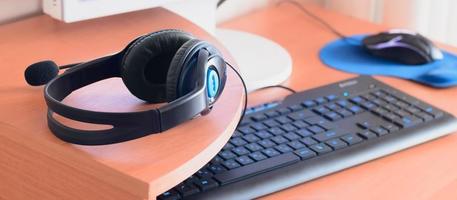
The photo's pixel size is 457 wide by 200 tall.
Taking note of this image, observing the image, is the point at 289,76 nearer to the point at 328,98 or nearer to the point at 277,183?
the point at 328,98

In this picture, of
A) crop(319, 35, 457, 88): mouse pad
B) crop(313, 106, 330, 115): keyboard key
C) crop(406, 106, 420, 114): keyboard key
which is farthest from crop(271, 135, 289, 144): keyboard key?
crop(319, 35, 457, 88): mouse pad

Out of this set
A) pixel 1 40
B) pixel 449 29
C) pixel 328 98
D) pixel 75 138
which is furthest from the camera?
pixel 449 29

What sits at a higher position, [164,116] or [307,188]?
[164,116]

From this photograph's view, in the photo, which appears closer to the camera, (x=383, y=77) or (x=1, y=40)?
(x=1, y=40)

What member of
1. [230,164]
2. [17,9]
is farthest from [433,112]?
[17,9]

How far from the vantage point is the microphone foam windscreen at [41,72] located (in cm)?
80

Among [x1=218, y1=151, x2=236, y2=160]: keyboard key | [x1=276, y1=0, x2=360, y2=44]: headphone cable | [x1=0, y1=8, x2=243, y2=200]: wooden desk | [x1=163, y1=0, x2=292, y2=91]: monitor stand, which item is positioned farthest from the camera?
[x1=276, y1=0, x2=360, y2=44]: headphone cable

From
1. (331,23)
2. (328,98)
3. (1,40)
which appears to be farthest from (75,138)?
(331,23)

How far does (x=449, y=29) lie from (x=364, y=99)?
51cm

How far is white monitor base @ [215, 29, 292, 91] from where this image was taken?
1.13m

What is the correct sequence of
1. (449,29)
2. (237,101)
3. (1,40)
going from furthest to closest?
1. (449,29)
2. (1,40)
3. (237,101)

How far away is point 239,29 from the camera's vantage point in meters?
1.37

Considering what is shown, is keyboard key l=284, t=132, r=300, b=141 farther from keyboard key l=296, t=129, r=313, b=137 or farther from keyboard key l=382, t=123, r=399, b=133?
keyboard key l=382, t=123, r=399, b=133

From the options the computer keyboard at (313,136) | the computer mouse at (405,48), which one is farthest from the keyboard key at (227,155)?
the computer mouse at (405,48)
